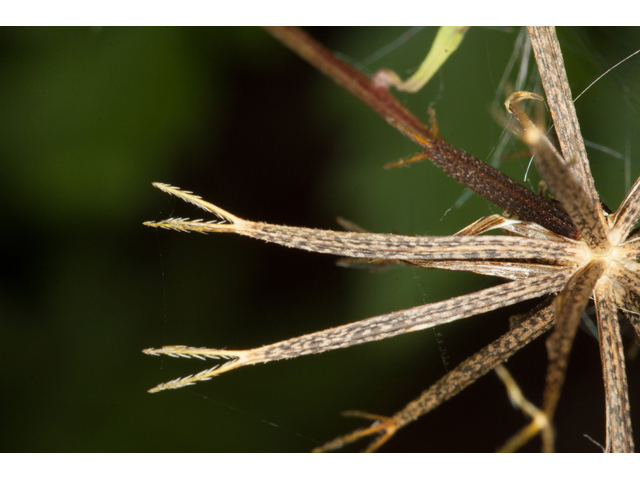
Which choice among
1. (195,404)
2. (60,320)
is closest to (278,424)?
(195,404)

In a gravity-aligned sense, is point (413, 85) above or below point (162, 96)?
below

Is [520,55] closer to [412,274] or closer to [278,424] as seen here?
[412,274]

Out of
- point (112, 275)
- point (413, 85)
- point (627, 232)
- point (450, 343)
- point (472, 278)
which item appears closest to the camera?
point (627, 232)

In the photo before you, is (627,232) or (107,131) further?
(107,131)

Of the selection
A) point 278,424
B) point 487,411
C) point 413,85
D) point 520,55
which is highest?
point 520,55

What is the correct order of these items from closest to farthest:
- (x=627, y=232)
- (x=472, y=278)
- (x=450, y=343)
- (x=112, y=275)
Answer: (x=627, y=232) → (x=112, y=275) → (x=450, y=343) → (x=472, y=278)

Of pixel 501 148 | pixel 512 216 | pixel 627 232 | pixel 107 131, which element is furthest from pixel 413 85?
pixel 107 131

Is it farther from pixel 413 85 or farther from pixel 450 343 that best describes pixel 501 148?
pixel 413 85
